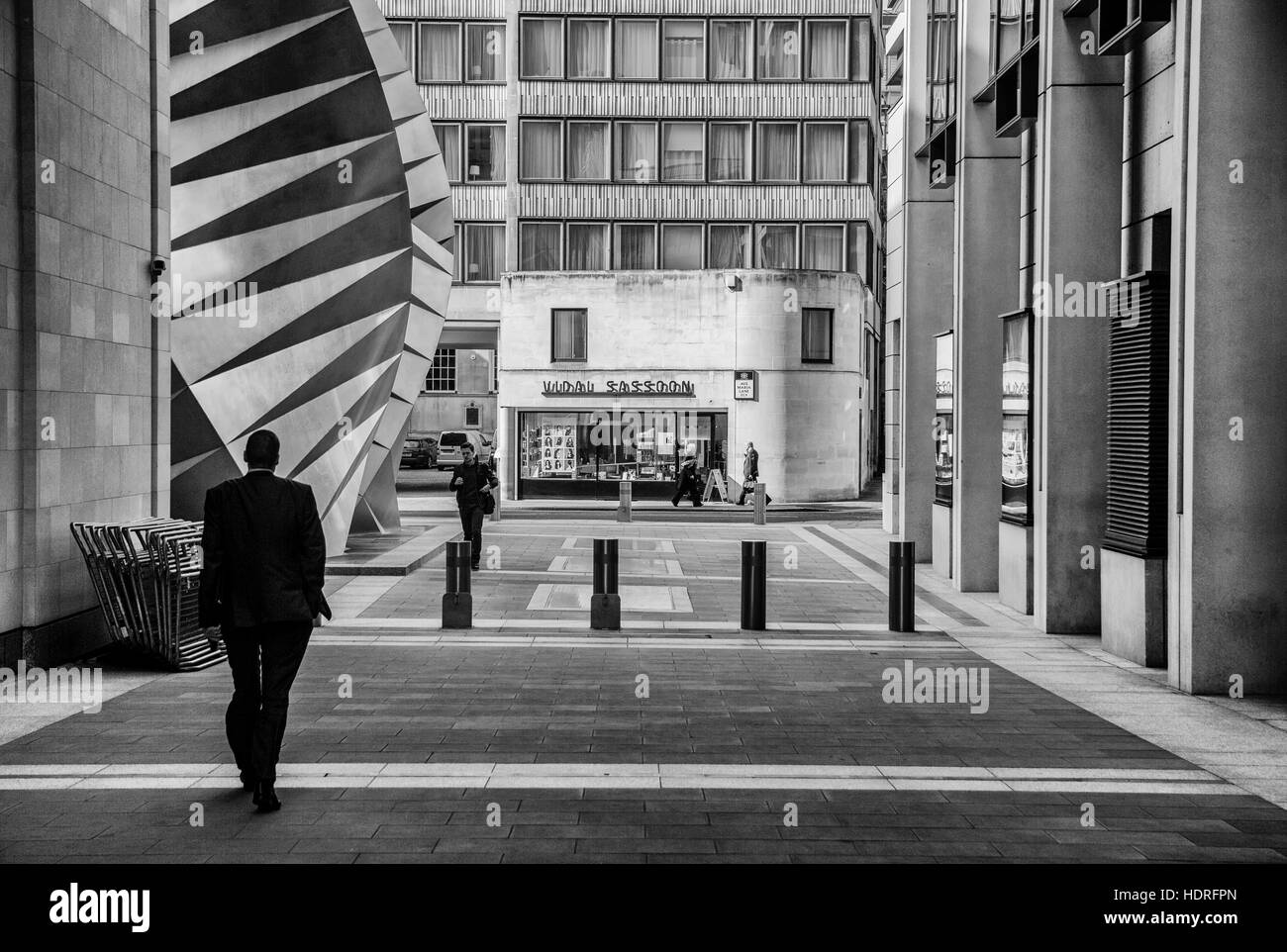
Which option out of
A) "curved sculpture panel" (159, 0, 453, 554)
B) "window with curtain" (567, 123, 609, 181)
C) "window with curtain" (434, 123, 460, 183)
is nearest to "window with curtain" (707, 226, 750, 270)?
"window with curtain" (567, 123, 609, 181)

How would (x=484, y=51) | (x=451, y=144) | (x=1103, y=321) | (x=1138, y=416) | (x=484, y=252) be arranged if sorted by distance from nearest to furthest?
(x=1138, y=416), (x=1103, y=321), (x=484, y=51), (x=451, y=144), (x=484, y=252)

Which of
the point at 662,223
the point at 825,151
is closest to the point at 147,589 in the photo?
the point at 662,223

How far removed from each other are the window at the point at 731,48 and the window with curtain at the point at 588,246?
597 cm

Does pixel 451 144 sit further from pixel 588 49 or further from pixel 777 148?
pixel 777 148

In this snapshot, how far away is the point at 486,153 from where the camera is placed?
1731 inches

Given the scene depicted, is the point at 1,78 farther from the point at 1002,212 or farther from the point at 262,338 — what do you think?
the point at 1002,212

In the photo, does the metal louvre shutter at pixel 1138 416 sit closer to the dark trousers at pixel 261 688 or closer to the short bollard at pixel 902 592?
the short bollard at pixel 902 592

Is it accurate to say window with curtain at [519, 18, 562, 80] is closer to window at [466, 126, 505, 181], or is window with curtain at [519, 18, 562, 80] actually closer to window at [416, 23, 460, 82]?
window at [466, 126, 505, 181]

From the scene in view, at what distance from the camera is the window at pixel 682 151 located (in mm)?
41500

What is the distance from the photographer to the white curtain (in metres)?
41.5

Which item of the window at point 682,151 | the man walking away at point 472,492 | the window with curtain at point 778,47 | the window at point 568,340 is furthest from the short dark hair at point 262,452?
the window with curtain at point 778,47

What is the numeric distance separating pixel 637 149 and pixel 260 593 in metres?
36.3

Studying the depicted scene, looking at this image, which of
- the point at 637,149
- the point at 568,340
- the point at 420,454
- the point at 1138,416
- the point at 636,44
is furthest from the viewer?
the point at 420,454
